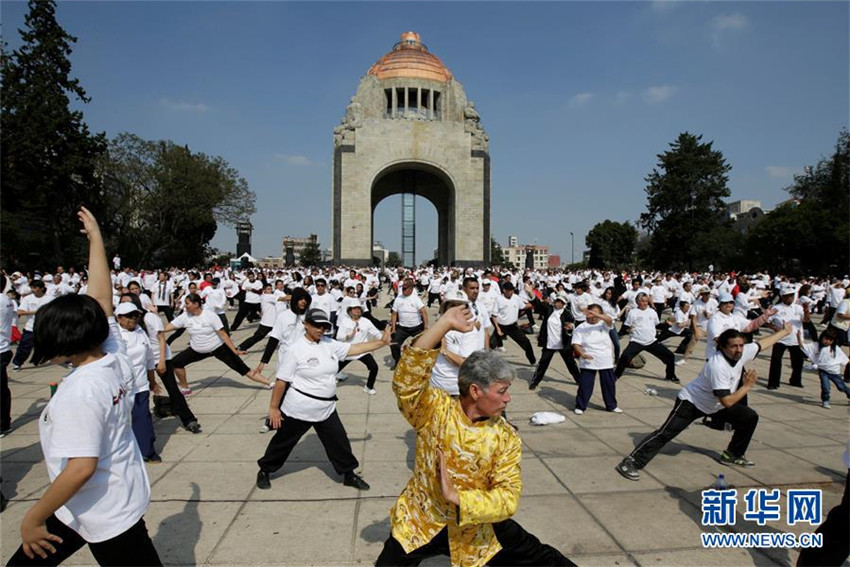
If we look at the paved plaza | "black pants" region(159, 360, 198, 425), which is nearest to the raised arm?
the paved plaza

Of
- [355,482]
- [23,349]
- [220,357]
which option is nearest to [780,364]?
[355,482]

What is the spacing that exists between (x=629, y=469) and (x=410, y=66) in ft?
149

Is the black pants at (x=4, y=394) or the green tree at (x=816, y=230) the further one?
the green tree at (x=816, y=230)

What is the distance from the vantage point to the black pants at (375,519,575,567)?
2.32 metres

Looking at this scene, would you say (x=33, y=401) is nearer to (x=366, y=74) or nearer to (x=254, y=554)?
(x=254, y=554)

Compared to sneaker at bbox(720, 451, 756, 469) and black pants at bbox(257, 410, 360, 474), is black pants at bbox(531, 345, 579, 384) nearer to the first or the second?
sneaker at bbox(720, 451, 756, 469)

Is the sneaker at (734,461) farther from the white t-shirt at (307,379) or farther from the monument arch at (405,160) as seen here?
the monument arch at (405,160)

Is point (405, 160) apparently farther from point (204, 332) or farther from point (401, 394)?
point (401, 394)

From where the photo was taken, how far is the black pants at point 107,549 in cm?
208

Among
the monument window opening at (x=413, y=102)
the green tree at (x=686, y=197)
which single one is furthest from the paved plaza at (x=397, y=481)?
the green tree at (x=686, y=197)

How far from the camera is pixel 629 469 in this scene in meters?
4.65

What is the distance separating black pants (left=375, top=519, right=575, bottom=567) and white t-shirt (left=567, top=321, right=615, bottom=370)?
463 centimetres

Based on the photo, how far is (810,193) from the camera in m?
44.3

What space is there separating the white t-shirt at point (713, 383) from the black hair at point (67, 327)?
4739mm
